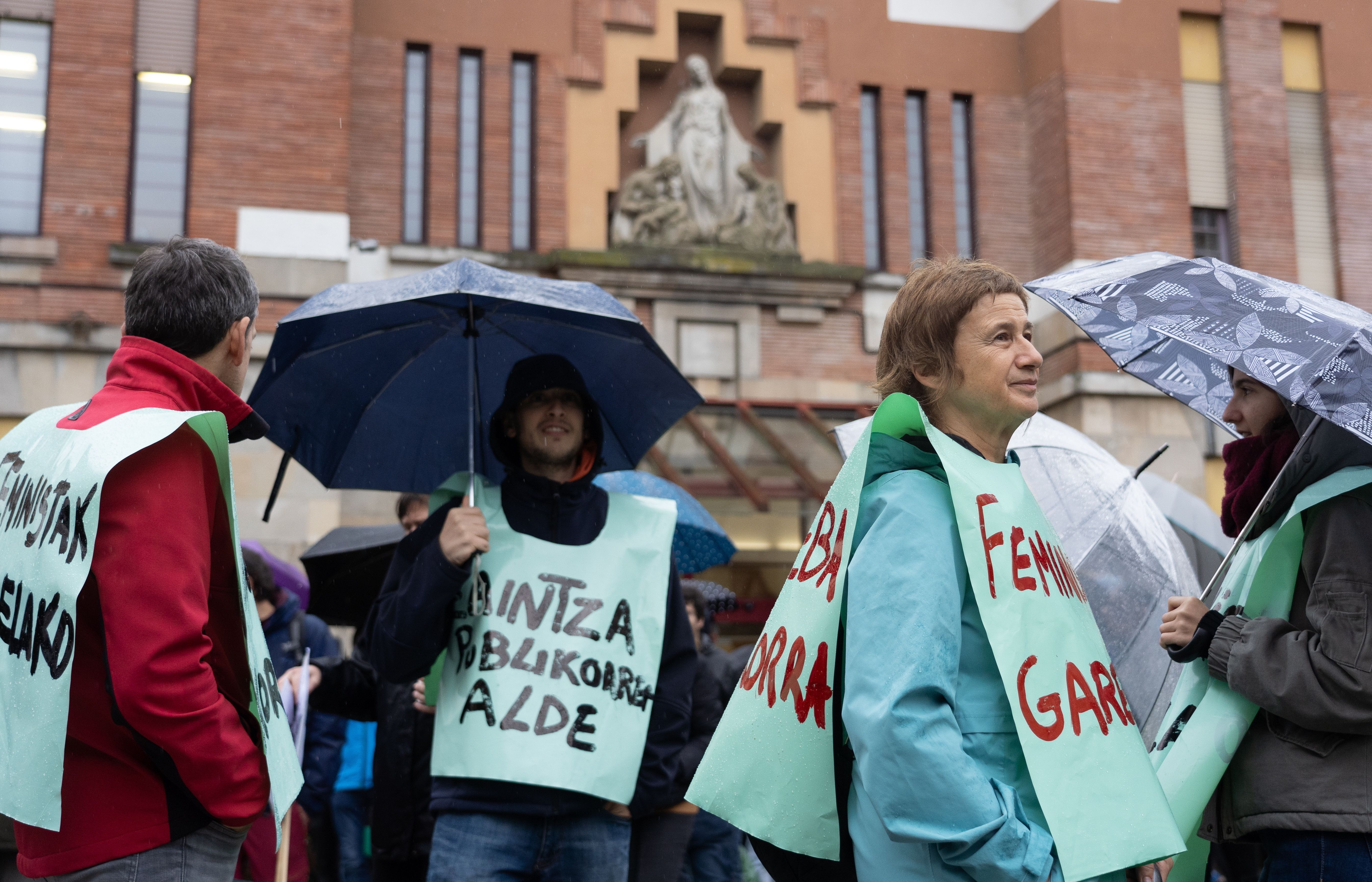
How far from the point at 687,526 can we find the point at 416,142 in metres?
9.66

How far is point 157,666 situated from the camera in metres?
2.32

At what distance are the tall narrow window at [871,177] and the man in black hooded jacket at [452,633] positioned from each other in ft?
40.7

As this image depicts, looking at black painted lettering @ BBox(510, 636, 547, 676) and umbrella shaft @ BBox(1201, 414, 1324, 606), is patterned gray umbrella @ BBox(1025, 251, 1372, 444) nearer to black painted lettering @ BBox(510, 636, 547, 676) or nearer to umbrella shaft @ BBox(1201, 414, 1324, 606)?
umbrella shaft @ BBox(1201, 414, 1324, 606)

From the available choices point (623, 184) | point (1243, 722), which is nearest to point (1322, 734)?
point (1243, 722)

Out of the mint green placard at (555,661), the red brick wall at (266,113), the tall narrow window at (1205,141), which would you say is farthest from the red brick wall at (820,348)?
the mint green placard at (555,661)

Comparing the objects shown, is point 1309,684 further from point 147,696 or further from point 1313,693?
point 147,696

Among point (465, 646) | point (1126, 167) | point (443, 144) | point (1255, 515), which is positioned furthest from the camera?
point (1126, 167)

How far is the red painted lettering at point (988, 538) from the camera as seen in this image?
2.30m

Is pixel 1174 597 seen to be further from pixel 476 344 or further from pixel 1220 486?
pixel 1220 486

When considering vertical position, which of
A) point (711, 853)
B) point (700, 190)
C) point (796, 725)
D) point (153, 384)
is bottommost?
point (711, 853)

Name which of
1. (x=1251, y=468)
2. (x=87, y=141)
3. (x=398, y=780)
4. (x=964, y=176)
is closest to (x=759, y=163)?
(x=964, y=176)

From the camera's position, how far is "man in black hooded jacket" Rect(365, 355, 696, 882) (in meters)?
3.42

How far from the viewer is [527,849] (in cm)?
341

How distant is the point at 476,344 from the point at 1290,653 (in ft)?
8.28
